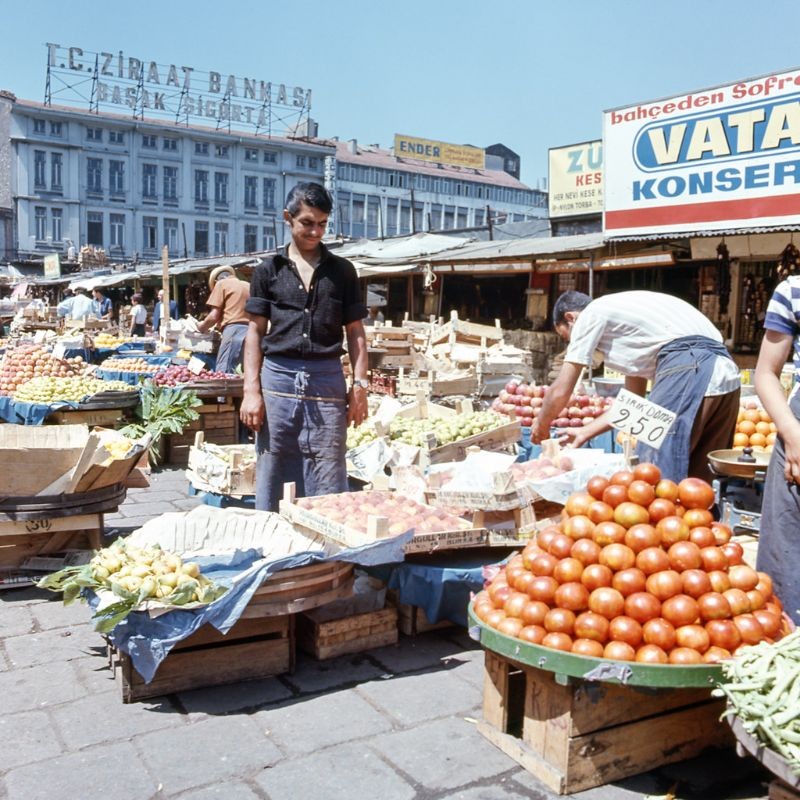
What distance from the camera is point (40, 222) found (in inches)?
2126

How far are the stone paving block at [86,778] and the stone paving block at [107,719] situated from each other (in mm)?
108

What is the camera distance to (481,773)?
281cm

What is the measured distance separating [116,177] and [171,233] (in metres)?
5.07

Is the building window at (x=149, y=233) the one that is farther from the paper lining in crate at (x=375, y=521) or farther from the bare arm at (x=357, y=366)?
the paper lining in crate at (x=375, y=521)

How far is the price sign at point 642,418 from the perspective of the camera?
357 cm

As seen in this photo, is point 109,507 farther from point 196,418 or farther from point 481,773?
point 196,418

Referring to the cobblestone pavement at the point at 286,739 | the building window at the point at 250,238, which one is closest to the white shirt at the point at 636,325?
the cobblestone pavement at the point at 286,739

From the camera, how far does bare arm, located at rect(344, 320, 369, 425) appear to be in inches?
174

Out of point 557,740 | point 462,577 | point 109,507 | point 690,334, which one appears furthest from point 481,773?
point 109,507

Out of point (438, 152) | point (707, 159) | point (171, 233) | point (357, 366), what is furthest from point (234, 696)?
point (438, 152)

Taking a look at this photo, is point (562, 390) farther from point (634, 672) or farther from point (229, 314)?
point (229, 314)

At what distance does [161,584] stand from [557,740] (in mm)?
1609

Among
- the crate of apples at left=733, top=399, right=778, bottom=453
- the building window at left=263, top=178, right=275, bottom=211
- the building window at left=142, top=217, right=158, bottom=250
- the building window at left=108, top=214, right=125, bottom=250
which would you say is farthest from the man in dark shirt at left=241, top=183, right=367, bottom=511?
the building window at left=263, top=178, right=275, bottom=211

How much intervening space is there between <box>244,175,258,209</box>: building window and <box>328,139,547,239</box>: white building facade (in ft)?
18.3
